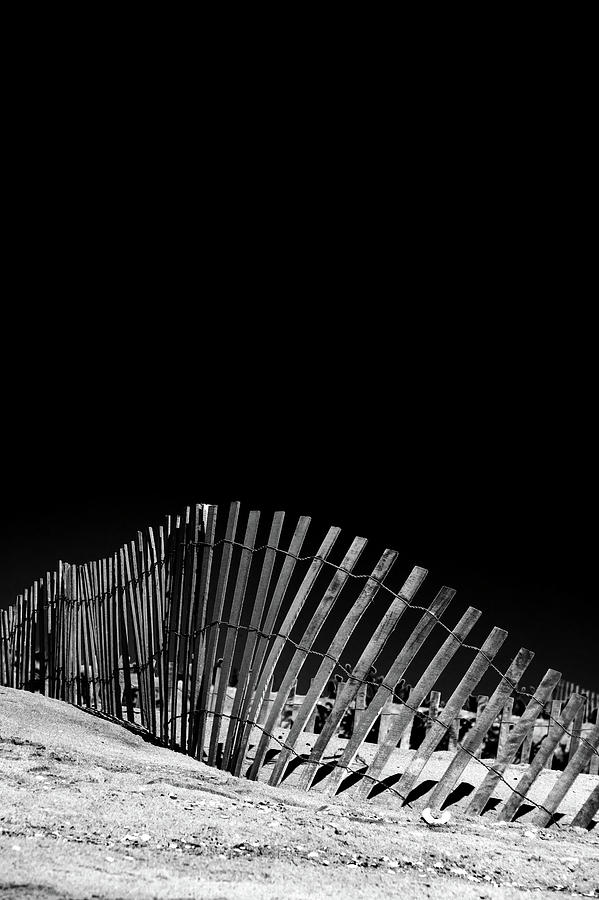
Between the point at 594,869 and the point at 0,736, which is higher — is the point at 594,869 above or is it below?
above

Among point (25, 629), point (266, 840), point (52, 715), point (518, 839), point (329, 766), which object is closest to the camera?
point (266, 840)

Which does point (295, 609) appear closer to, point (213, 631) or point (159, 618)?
point (213, 631)

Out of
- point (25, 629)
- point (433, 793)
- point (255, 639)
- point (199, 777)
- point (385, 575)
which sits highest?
point (385, 575)

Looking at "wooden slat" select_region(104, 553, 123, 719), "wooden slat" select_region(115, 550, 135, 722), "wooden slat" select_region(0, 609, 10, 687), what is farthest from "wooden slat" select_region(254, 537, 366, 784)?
"wooden slat" select_region(0, 609, 10, 687)

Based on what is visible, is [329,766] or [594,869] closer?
[594,869]

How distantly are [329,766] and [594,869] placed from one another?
1654mm

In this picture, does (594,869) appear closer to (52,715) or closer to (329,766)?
(329,766)

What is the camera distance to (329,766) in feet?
14.5

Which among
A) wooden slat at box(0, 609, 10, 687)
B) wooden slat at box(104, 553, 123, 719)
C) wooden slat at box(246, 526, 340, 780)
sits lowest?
wooden slat at box(0, 609, 10, 687)

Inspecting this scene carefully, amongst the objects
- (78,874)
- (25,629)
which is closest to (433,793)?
(78,874)

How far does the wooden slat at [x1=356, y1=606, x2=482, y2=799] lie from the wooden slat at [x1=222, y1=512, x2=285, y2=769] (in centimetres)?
87

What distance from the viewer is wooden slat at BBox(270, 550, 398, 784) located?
4230 millimetres

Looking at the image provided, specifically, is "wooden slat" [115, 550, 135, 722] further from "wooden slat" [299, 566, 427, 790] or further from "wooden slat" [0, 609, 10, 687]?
"wooden slat" [0, 609, 10, 687]

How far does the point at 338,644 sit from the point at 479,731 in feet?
2.92
